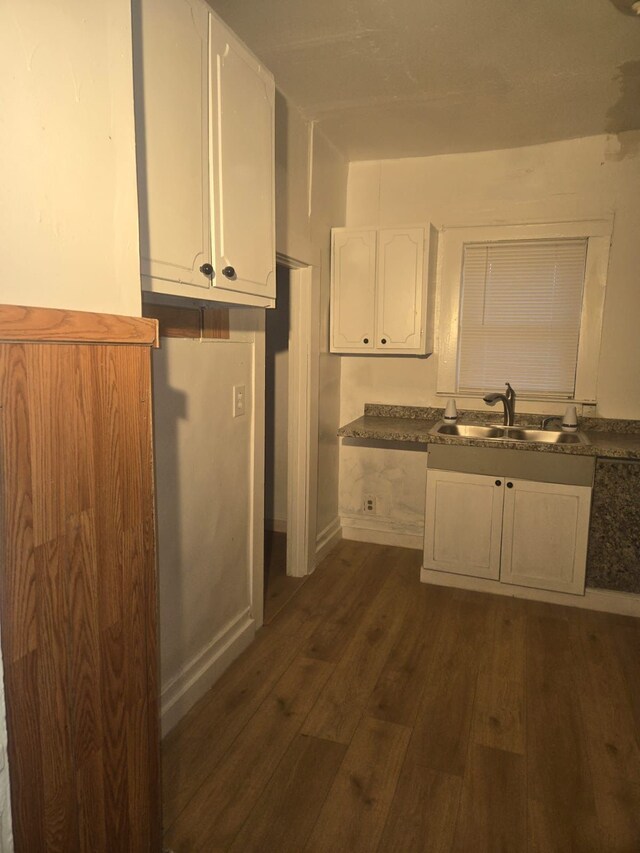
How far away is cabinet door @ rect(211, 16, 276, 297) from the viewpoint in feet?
5.18

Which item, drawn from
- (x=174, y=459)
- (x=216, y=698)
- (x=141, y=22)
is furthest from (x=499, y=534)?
(x=141, y=22)

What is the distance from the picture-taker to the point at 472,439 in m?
2.88

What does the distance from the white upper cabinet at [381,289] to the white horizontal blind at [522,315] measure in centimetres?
31

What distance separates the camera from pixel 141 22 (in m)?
1.28

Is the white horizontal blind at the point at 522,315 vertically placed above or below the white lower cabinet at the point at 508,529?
above

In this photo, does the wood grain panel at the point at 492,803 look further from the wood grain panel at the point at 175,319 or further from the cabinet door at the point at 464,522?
the wood grain panel at the point at 175,319

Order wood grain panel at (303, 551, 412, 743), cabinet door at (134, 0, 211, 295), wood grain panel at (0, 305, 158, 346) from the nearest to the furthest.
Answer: wood grain panel at (0, 305, 158, 346), cabinet door at (134, 0, 211, 295), wood grain panel at (303, 551, 412, 743)

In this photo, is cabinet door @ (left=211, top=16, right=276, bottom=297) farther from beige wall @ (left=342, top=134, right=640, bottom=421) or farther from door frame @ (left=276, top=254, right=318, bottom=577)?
beige wall @ (left=342, top=134, right=640, bottom=421)

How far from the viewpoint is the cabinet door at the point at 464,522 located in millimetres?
2910

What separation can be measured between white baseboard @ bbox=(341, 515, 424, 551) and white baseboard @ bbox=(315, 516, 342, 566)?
74mm

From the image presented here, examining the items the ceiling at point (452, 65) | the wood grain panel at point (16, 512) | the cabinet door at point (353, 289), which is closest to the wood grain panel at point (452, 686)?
the wood grain panel at point (16, 512)

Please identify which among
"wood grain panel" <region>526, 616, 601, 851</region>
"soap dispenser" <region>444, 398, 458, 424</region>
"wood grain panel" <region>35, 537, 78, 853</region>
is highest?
"soap dispenser" <region>444, 398, 458, 424</region>

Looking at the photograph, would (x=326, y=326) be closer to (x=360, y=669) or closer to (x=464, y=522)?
(x=464, y=522)

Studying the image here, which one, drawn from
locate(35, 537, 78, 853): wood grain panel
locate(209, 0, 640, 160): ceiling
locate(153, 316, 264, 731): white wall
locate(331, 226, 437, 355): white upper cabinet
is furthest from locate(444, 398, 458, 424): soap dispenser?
locate(35, 537, 78, 853): wood grain panel
